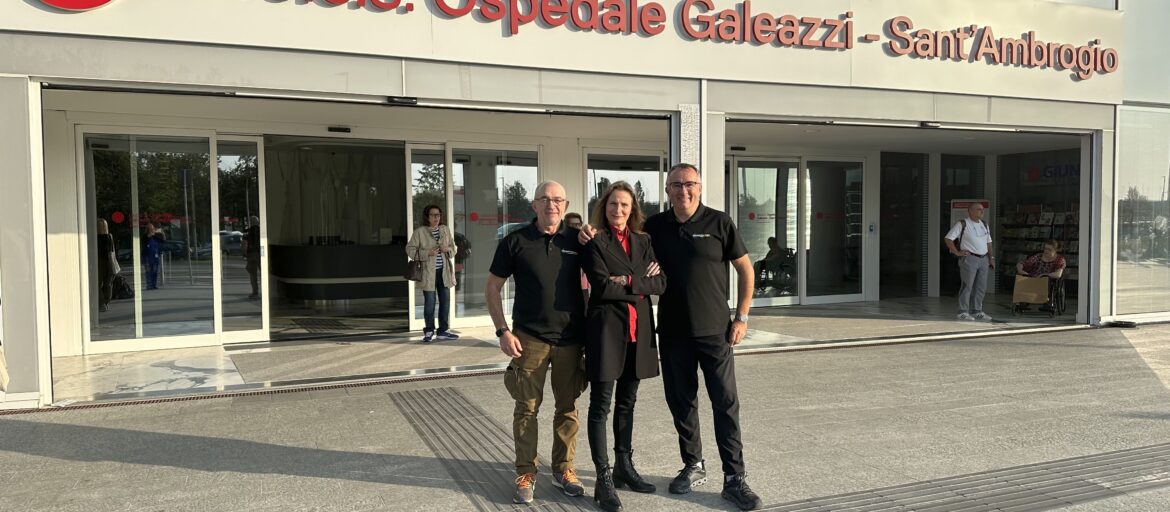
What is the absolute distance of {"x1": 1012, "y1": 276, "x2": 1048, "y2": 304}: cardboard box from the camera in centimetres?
1194

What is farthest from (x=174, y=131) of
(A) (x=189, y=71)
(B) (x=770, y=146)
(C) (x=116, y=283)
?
(B) (x=770, y=146)

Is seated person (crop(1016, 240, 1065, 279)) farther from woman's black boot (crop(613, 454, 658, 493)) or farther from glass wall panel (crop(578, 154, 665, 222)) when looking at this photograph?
woman's black boot (crop(613, 454, 658, 493))

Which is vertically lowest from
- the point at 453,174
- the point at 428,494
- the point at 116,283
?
the point at 428,494

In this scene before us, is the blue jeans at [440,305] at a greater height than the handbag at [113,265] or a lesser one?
lesser

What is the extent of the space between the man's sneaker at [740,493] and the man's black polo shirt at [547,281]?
1065mm

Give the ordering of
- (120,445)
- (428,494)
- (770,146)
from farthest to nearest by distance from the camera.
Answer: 1. (770,146)
2. (120,445)
3. (428,494)

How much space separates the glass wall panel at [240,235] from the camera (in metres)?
9.80

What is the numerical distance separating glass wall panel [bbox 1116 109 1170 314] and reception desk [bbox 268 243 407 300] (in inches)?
432

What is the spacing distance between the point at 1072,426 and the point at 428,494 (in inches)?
Answer: 173

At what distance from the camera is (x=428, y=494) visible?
4.37 meters

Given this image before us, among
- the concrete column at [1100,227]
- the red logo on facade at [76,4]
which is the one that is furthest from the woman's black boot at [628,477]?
the concrete column at [1100,227]

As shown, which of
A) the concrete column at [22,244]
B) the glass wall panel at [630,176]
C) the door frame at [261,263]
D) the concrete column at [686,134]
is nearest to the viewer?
the concrete column at [22,244]

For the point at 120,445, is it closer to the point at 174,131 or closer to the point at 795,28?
the point at 174,131

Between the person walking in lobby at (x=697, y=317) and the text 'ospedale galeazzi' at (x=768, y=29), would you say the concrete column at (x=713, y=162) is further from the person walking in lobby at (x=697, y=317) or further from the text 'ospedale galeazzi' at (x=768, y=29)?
the person walking in lobby at (x=697, y=317)
